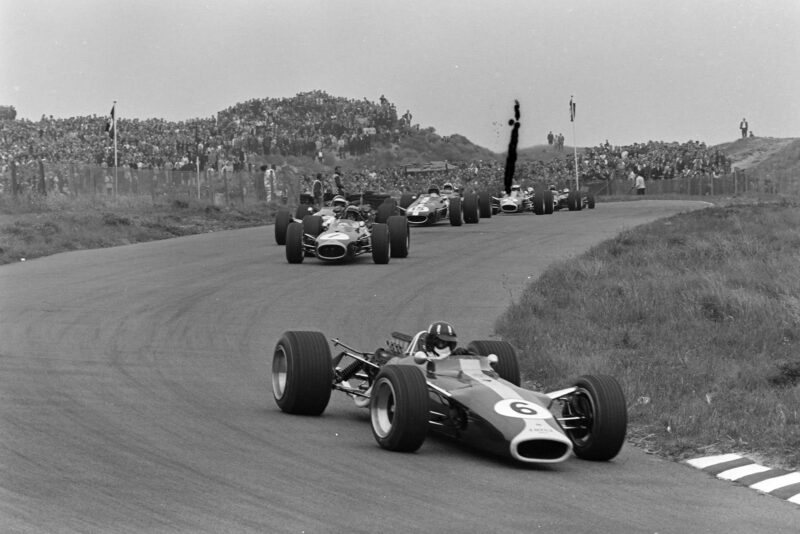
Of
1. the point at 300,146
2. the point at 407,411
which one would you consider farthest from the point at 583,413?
the point at 300,146

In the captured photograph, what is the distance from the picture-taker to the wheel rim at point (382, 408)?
34.7ft

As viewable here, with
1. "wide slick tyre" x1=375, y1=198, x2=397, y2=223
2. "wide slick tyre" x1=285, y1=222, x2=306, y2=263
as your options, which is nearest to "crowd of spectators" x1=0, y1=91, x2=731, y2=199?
"wide slick tyre" x1=375, y1=198, x2=397, y2=223

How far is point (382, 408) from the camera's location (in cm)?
1065

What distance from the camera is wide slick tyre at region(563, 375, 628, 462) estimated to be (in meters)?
10.2

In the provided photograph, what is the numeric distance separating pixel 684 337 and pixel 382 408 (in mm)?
6877

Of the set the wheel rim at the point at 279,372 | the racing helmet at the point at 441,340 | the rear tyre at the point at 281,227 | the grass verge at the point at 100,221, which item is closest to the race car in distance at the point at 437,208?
the grass verge at the point at 100,221

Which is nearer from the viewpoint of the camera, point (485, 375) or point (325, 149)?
point (485, 375)

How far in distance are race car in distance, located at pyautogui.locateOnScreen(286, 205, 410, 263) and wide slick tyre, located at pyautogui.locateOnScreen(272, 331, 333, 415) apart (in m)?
14.7

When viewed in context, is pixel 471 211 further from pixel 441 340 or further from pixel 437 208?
pixel 441 340

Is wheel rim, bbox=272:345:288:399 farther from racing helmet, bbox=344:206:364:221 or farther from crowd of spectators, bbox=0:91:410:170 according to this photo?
crowd of spectators, bbox=0:91:410:170

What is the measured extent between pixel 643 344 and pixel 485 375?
5.59 meters

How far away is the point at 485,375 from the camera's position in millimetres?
10891

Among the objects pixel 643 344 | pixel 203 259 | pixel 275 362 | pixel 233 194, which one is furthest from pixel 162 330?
pixel 233 194

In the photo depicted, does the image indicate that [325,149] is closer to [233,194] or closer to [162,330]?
[233,194]
